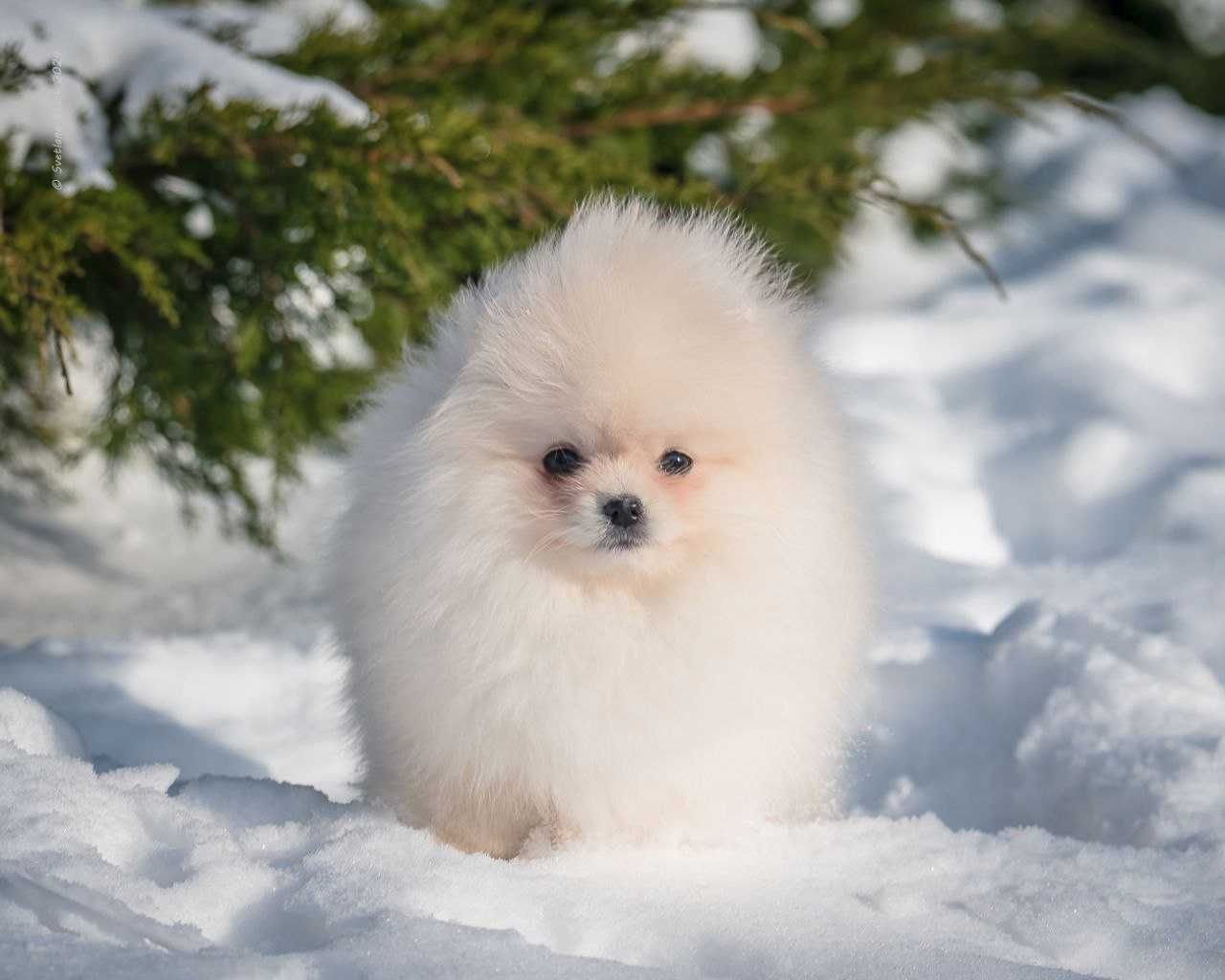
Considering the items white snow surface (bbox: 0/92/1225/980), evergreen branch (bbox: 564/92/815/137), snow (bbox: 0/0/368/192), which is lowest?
white snow surface (bbox: 0/92/1225/980)

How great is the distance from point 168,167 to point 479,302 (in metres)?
1.38

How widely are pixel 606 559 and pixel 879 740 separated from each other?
1132 millimetres

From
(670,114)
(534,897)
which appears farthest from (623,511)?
(670,114)

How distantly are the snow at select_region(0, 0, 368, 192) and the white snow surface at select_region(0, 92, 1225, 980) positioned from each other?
1.12 meters

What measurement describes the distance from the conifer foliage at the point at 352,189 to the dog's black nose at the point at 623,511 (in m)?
1.09

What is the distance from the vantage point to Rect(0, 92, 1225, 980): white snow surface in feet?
5.80

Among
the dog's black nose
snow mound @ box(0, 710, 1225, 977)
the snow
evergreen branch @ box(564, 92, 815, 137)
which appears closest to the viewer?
snow mound @ box(0, 710, 1225, 977)

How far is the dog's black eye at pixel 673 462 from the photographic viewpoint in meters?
2.01

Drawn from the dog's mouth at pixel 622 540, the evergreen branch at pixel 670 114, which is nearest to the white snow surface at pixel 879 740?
the dog's mouth at pixel 622 540

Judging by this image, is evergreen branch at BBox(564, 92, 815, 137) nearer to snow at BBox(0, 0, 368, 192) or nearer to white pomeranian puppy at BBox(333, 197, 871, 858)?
snow at BBox(0, 0, 368, 192)

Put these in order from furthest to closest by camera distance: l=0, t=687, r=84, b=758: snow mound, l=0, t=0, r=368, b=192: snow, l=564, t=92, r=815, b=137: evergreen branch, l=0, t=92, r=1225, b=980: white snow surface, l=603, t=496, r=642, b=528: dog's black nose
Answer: l=564, t=92, r=815, b=137: evergreen branch < l=0, t=0, r=368, b=192: snow < l=0, t=687, r=84, b=758: snow mound < l=603, t=496, r=642, b=528: dog's black nose < l=0, t=92, r=1225, b=980: white snow surface

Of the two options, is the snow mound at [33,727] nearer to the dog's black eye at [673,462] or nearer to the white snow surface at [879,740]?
the white snow surface at [879,740]

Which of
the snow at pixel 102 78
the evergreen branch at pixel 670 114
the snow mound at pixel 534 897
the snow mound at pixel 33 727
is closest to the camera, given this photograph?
the snow mound at pixel 534 897

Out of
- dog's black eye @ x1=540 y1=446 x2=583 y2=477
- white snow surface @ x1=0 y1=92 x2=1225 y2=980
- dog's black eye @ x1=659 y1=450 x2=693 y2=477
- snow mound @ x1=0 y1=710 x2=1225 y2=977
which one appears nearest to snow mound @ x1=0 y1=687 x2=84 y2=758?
white snow surface @ x1=0 y1=92 x2=1225 y2=980
